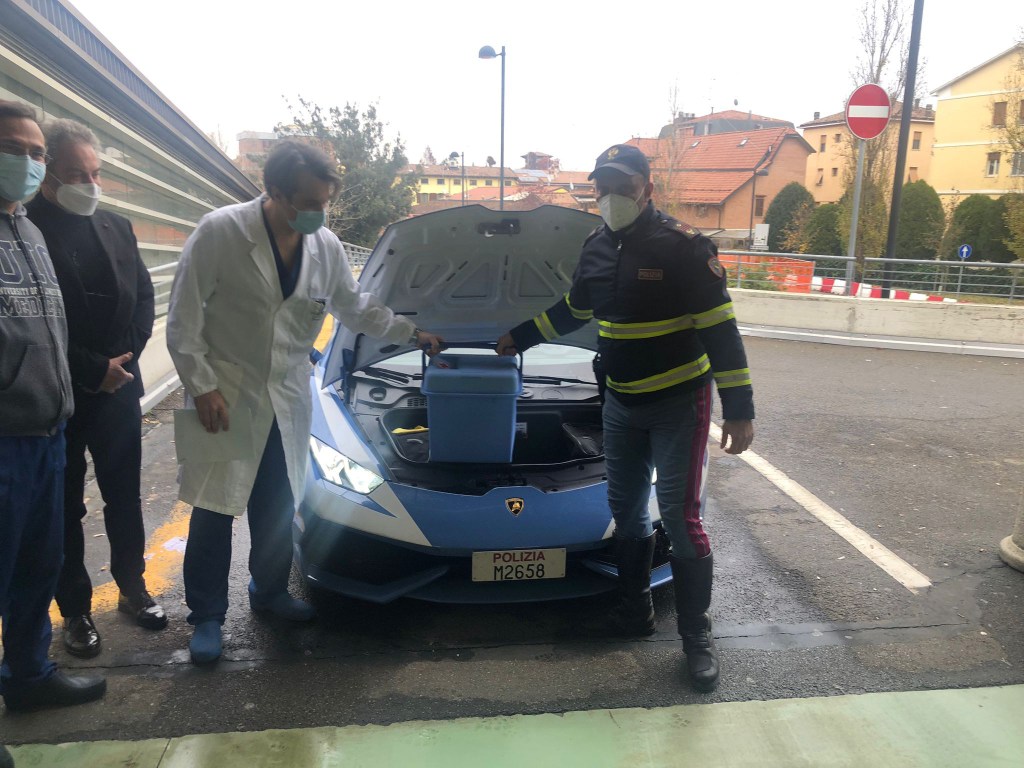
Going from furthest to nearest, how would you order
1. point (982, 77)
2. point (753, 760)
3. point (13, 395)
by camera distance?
1. point (982, 77)
2. point (753, 760)
3. point (13, 395)

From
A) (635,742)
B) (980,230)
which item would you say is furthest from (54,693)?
(980,230)

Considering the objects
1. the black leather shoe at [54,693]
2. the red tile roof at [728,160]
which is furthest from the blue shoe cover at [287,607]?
the red tile roof at [728,160]

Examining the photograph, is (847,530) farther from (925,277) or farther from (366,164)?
(366,164)

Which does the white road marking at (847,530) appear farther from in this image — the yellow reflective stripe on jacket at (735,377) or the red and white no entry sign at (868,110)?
the red and white no entry sign at (868,110)

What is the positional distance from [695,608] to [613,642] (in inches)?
15.4

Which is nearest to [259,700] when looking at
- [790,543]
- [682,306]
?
[682,306]

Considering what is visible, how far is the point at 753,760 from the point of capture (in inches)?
87.0

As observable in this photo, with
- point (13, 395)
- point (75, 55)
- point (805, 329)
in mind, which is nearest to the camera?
point (13, 395)

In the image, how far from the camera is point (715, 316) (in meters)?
2.50

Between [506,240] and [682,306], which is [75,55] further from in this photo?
[682,306]

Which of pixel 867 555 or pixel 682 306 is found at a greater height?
pixel 682 306

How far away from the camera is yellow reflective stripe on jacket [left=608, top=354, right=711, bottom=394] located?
2.57 meters

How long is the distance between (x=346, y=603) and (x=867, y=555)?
2.56m

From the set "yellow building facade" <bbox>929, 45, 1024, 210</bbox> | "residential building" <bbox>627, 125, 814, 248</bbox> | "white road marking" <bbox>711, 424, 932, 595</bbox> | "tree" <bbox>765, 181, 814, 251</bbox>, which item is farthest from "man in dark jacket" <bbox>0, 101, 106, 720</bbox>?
"yellow building facade" <bbox>929, 45, 1024, 210</bbox>
